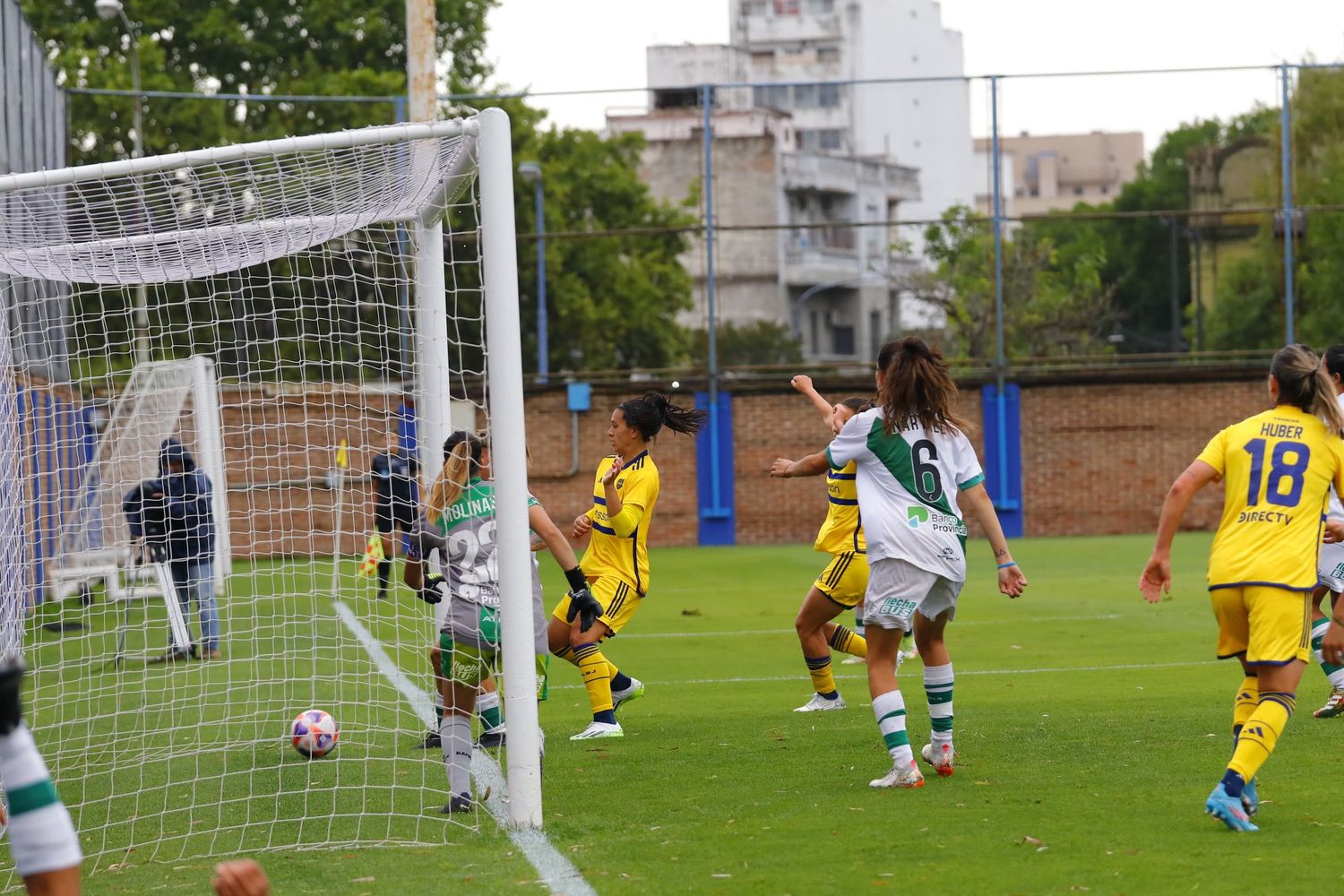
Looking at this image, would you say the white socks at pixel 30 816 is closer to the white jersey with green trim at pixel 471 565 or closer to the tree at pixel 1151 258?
the white jersey with green trim at pixel 471 565

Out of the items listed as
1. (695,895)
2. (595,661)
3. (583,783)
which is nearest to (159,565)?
(595,661)

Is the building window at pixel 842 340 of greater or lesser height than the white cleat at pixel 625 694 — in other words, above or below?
above

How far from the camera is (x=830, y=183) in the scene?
70.4 m

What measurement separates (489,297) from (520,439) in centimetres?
60

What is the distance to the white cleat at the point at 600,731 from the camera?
8852mm

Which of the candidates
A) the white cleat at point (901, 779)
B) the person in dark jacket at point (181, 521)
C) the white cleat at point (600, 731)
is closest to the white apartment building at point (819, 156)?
the person in dark jacket at point (181, 521)

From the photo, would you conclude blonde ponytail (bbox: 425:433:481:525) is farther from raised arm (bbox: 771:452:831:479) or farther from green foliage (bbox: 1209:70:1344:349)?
green foliage (bbox: 1209:70:1344:349)

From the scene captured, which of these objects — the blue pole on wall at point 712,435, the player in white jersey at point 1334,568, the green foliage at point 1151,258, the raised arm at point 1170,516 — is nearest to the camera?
the raised arm at point 1170,516

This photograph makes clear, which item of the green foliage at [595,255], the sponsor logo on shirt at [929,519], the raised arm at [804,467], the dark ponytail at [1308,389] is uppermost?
the green foliage at [595,255]

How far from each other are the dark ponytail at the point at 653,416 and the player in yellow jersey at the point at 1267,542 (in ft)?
11.1

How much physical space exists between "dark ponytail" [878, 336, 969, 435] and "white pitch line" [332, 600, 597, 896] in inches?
91.2

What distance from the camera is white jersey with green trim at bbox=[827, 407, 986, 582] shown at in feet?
22.7

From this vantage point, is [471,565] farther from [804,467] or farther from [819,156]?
[819,156]

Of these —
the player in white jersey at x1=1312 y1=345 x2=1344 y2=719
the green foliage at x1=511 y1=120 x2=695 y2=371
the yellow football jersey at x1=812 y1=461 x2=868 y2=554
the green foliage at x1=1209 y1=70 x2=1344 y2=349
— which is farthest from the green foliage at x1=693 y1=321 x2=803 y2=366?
the player in white jersey at x1=1312 y1=345 x2=1344 y2=719
